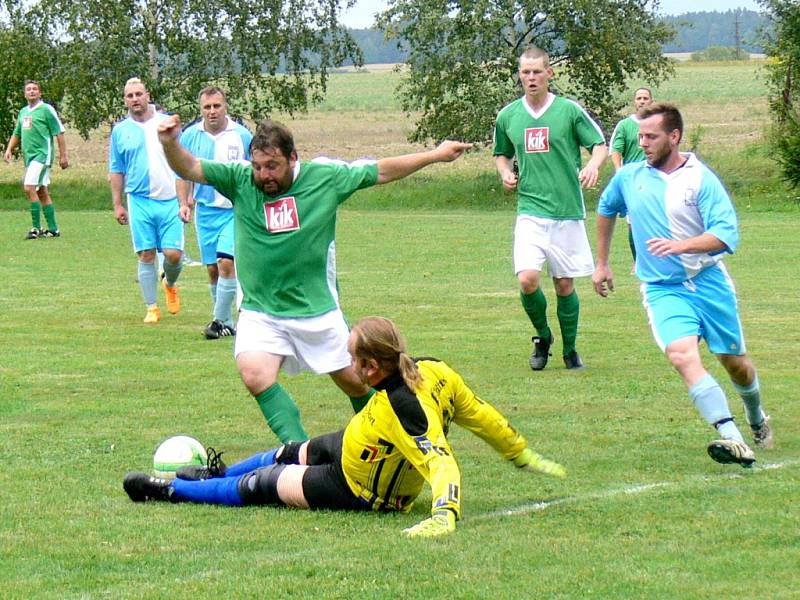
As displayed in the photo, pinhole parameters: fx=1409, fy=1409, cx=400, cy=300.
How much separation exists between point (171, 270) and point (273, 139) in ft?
23.9

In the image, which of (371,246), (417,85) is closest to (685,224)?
(371,246)

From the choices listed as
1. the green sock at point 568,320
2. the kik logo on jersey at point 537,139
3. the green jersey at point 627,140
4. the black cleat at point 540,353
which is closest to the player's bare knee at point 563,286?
the green sock at point 568,320

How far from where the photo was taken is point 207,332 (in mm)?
12758

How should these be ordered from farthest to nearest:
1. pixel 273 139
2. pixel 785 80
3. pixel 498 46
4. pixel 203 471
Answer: pixel 785 80, pixel 498 46, pixel 273 139, pixel 203 471

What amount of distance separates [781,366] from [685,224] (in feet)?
12.3

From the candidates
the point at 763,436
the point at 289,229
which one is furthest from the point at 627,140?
the point at 289,229

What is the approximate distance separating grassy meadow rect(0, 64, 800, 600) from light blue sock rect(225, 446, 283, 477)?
319 millimetres

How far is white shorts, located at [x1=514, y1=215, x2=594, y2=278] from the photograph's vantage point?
1080 cm

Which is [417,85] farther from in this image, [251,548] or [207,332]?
[251,548]

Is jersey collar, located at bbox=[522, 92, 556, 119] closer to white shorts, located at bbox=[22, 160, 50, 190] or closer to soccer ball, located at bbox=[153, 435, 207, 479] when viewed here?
soccer ball, located at bbox=[153, 435, 207, 479]

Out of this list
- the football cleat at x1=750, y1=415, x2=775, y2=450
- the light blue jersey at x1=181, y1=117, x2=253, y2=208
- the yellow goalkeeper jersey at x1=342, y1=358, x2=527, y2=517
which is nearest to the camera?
the yellow goalkeeper jersey at x1=342, y1=358, x2=527, y2=517

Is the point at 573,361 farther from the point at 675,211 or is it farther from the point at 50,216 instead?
the point at 50,216

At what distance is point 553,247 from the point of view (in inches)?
426

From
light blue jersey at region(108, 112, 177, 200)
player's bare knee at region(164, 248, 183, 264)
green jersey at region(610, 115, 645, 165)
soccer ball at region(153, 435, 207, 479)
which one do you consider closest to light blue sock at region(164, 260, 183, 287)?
player's bare knee at region(164, 248, 183, 264)
